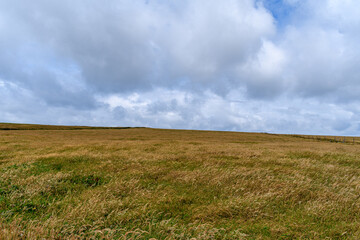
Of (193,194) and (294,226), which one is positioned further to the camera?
(193,194)

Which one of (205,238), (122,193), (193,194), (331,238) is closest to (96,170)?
(122,193)

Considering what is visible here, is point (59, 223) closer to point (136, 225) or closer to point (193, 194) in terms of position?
point (136, 225)

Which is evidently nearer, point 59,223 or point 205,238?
point 205,238

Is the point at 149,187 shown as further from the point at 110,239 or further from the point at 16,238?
the point at 16,238

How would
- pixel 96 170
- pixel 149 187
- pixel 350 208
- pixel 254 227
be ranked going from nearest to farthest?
pixel 254 227 → pixel 350 208 → pixel 149 187 → pixel 96 170

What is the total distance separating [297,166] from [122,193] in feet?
36.6

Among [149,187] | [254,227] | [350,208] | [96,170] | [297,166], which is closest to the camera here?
[254,227]

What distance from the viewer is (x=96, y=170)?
10336mm

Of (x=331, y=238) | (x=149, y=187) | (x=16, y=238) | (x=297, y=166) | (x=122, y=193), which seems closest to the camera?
(x=16, y=238)

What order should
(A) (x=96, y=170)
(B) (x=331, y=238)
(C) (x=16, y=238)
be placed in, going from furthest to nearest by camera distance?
→ 1. (A) (x=96, y=170)
2. (B) (x=331, y=238)
3. (C) (x=16, y=238)

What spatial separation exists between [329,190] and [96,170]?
36.0ft

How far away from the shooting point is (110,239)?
12.9 ft

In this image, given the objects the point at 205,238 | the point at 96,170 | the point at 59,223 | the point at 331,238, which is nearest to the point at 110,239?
the point at 59,223

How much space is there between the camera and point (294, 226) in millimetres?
5031
